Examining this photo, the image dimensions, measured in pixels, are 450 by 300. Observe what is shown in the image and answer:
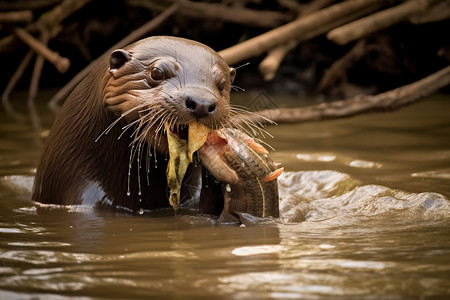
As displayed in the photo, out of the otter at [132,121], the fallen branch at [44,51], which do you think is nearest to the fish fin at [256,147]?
the otter at [132,121]

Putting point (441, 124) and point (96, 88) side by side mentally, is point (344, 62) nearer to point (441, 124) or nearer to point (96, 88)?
point (441, 124)

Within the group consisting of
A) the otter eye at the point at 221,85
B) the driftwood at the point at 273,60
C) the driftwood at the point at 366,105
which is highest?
the driftwood at the point at 273,60

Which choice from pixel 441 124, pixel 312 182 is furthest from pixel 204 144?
pixel 441 124

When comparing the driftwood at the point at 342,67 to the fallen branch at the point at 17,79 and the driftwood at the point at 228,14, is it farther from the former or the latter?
the fallen branch at the point at 17,79

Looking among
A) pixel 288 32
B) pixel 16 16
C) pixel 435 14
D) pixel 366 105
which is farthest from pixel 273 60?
pixel 16 16

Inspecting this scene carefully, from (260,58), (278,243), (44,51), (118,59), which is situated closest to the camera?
(278,243)

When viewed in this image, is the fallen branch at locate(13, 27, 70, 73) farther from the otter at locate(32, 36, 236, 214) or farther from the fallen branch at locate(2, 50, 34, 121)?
the otter at locate(32, 36, 236, 214)

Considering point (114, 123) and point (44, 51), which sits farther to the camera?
point (44, 51)

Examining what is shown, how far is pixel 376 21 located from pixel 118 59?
7.03 ft

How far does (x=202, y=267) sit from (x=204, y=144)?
797 millimetres

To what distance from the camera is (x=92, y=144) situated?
3.43 metres

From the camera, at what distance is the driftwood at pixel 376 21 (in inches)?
178

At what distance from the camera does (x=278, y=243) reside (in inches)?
104

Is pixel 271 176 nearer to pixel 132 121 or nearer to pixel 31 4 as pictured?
pixel 132 121
